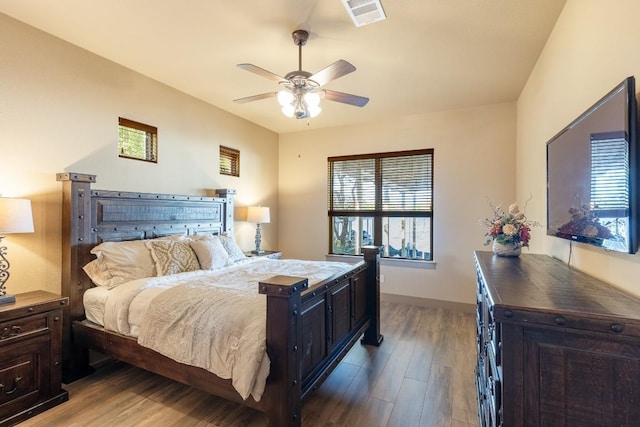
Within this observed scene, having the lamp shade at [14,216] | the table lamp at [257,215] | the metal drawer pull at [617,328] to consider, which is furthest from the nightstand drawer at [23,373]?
the metal drawer pull at [617,328]

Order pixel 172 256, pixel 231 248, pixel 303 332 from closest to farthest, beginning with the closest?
pixel 303 332 → pixel 172 256 → pixel 231 248

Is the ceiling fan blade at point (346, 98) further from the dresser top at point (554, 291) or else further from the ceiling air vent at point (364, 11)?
the dresser top at point (554, 291)

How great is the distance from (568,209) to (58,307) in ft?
11.6

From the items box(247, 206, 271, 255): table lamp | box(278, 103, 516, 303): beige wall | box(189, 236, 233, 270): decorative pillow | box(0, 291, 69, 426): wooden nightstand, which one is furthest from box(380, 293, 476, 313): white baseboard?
box(0, 291, 69, 426): wooden nightstand

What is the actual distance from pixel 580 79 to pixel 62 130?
3932 millimetres

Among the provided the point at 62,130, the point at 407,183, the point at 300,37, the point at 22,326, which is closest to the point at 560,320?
the point at 300,37

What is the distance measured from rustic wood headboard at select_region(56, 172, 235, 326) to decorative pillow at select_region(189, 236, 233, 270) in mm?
457

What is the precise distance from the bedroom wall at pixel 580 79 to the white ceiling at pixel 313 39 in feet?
0.86

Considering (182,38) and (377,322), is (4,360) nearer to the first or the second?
(182,38)

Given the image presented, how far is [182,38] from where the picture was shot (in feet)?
8.55

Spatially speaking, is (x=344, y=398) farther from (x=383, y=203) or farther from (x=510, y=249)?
(x=383, y=203)

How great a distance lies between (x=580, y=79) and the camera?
1.85 metres

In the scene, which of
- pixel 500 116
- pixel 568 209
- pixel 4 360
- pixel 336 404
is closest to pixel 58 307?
pixel 4 360

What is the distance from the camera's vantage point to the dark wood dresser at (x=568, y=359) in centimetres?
90
